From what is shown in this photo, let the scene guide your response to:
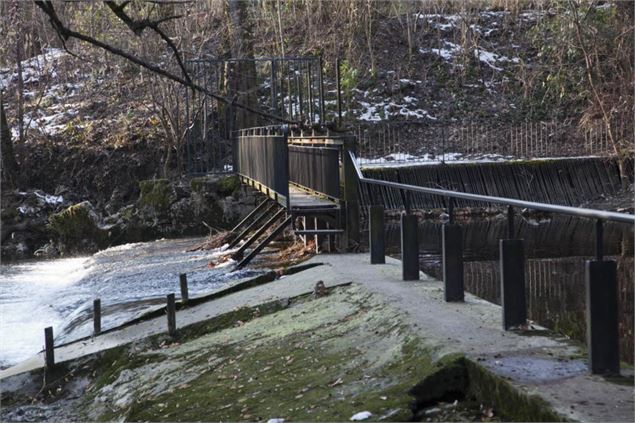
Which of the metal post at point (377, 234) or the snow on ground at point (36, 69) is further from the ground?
the snow on ground at point (36, 69)

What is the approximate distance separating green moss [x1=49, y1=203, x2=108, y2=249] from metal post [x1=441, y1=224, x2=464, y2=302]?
62.7 feet

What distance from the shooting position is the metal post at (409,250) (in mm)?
9570

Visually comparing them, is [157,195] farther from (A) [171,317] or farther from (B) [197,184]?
(A) [171,317]

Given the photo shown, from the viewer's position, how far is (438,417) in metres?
5.48

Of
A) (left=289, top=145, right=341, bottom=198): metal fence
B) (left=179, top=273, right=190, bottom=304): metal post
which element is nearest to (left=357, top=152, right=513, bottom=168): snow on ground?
(left=289, top=145, right=341, bottom=198): metal fence

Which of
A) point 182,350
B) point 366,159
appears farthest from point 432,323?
point 366,159

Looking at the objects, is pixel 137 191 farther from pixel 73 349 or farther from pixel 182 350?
pixel 182 350

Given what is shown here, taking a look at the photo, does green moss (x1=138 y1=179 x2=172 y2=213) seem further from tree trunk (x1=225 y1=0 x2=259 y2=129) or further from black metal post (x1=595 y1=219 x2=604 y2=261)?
black metal post (x1=595 y1=219 x2=604 y2=261)

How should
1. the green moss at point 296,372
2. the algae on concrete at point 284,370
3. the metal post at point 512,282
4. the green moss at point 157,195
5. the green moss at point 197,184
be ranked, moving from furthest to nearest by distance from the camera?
the green moss at point 197,184
the green moss at point 157,195
the metal post at point 512,282
the algae on concrete at point 284,370
the green moss at point 296,372

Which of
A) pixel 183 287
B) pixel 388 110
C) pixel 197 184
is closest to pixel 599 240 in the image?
pixel 183 287

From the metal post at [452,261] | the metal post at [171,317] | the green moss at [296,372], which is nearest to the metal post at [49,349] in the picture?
the green moss at [296,372]

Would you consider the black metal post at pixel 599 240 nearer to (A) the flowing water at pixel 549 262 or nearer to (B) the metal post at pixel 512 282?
(B) the metal post at pixel 512 282

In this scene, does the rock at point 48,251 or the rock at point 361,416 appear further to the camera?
the rock at point 48,251

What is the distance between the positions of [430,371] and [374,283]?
363 cm
